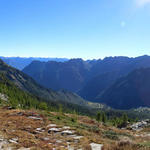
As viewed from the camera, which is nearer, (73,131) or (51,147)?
(51,147)

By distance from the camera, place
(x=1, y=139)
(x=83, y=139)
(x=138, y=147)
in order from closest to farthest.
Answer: (x=138, y=147) → (x=1, y=139) → (x=83, y=139)

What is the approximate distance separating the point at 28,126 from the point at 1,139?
6221mm

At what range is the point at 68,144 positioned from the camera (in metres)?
15.1

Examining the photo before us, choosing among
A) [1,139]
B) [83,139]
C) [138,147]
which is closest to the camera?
[138,147]

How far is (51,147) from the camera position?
1370cm

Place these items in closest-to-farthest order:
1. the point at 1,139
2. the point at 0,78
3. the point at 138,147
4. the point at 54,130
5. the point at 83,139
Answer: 1. the point at 138,147
2. the point at 1,139
3. the point at 83,139
4. the point at 54,130
5. the point at 0,78

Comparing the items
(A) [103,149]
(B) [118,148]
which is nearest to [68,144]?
(A) [103,149]

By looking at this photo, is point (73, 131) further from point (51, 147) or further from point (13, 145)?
point (13, 145)

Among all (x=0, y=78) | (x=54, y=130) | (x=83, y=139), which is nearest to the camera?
(x=83, y=139)

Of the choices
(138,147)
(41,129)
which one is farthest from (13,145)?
(138,147)

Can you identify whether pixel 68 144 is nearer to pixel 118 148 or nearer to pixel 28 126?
pixel 118 148

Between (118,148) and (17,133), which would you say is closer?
(118,148)

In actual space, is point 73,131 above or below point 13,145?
below

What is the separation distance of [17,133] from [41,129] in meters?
3.99
